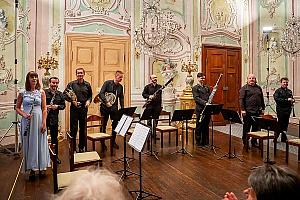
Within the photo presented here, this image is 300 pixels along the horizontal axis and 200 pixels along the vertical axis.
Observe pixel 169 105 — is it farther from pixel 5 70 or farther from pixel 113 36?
pixel 5 70

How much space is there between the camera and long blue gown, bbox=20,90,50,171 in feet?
16.1

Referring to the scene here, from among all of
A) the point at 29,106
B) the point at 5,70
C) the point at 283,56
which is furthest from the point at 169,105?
the point at 29,106

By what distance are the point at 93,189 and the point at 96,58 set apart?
763cm

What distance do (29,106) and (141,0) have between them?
5400 millimetres

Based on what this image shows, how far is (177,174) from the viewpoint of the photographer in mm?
5227

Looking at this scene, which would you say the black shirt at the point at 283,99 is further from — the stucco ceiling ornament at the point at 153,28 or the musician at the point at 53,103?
the musician at the point at 53,103

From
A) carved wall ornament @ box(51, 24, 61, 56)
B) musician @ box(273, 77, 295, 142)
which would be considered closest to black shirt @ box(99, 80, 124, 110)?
carved wall ornament @ box(51, 24, 61, 56)

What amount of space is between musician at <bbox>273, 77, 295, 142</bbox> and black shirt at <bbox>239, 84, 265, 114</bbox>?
81 centimetres

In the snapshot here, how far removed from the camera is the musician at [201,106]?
7236 mm

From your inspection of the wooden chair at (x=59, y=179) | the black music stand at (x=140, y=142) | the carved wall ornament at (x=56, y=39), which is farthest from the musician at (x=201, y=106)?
the wooden chair at (x=59, y=179)

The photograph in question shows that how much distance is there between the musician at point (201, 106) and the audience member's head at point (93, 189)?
5.87m

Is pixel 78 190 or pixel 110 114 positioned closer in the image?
pixel 78 190

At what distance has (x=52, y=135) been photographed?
6098mm

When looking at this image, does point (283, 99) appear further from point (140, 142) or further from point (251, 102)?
point (140, 142)
